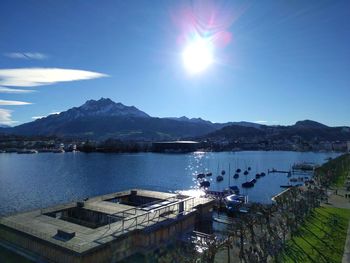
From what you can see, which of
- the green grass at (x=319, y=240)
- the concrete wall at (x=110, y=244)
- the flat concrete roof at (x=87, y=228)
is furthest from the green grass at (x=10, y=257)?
the green grass at (x=319, y=240)

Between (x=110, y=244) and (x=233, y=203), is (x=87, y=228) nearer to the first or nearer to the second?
(x=110, y=244)

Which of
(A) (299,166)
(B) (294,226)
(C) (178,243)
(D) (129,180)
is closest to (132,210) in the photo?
(C) (178,243)

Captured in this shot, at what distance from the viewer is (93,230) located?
2536 cm

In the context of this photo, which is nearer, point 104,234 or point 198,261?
point 198,261

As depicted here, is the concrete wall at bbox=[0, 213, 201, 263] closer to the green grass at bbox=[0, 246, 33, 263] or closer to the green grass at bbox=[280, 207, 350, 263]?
the green grass at bbox=[0, 246, 33, 263]

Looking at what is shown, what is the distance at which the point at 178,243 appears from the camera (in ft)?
94.5

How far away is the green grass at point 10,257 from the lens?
2349cm

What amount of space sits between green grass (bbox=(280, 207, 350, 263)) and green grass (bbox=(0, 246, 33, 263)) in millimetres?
18949

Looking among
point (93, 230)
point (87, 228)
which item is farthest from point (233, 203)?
point (93, 230)

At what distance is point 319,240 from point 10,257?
25036 millimetres

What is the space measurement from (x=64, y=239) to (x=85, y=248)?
8.75 ft

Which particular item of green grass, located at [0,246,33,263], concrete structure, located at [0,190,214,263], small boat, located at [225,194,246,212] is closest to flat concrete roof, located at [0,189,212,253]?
concrete structure, located at [0,190,214,263]

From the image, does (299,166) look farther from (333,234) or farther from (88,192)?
(333,234)

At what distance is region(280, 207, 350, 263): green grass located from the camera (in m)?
23.7
